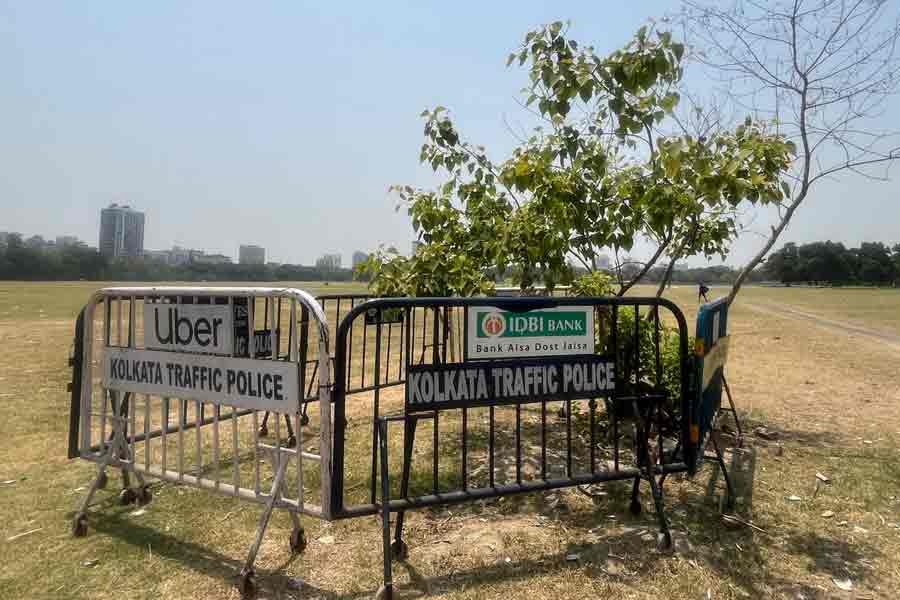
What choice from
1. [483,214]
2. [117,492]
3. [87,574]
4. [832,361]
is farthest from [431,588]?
[832,361]

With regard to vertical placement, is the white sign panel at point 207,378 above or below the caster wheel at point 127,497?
above

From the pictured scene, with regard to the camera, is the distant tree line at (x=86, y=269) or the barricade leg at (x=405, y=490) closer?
the barricade leg at (x=405, y=490)

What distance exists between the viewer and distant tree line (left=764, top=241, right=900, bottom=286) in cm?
11381

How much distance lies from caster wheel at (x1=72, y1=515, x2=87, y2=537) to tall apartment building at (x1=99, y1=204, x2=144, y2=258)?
385 feet

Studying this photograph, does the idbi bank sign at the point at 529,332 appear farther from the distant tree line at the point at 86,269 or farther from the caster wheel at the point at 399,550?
the distant tree line at the point at 86,269

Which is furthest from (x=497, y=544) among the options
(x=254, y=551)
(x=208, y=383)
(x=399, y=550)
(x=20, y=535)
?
(x=20, y=535)

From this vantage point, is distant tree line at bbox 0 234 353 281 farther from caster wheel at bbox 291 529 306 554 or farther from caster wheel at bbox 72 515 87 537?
caster wheel at bbox 291 529 306 554

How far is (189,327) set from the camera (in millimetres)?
3955

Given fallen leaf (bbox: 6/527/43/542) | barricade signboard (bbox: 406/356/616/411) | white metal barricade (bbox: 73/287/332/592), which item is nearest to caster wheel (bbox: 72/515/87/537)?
white metal barricade (bbox: 73/287/332/592)

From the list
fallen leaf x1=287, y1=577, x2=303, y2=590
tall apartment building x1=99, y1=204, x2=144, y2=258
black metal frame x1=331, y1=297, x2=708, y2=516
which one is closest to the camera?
fallen leaf x1=287, y1=577, x2=303, y2=590

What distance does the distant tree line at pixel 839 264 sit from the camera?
114 meters

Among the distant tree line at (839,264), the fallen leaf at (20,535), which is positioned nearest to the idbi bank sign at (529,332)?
the fallen leaf at (20,535)

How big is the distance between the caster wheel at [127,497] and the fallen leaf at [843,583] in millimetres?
4725

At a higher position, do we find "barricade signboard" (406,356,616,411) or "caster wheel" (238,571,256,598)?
"barricade signboard" (406,356,616,411)
